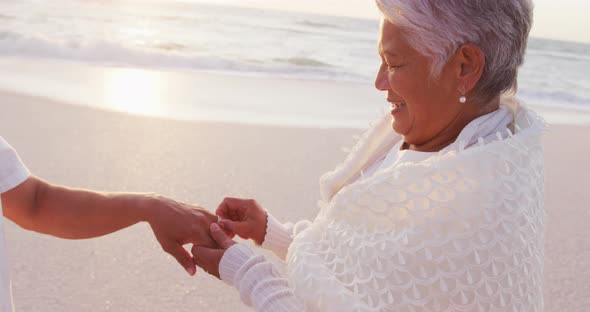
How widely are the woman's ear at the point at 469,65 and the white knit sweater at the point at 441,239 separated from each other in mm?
101

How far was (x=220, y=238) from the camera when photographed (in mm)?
1972

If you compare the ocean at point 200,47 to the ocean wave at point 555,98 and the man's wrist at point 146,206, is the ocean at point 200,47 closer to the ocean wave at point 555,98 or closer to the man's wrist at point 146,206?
the ocean wave at point 555,98

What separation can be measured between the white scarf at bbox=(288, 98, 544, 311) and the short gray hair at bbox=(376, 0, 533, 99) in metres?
0.17

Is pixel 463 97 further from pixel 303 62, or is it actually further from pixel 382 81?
pixel 303 62

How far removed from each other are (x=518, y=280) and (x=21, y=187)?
1.34 meters

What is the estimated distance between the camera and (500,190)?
1.51m

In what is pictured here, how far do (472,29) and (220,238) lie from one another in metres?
0.94

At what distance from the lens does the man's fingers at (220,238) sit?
1921mm

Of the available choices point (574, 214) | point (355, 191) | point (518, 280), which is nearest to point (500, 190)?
point (518, 280)

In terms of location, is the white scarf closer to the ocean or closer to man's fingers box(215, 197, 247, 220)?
man's fingers box(215, 197, 247, 220)

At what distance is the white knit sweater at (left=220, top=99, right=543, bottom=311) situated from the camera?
1502 mm

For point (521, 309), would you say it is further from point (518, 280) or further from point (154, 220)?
point (154, 220)

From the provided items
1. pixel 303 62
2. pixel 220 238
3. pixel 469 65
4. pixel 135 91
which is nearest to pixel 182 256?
pixel 220 238

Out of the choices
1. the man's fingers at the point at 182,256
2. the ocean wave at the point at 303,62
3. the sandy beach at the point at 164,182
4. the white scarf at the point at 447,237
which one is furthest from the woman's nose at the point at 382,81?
the ocean wave at the point at 303,62
